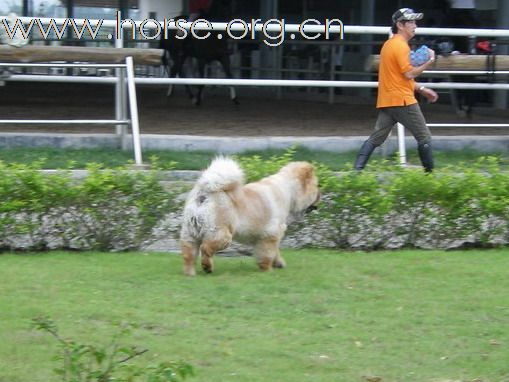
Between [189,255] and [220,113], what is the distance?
31.3 ft

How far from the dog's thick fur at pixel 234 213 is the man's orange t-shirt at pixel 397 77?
290 centimetres

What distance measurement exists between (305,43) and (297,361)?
15974 mm

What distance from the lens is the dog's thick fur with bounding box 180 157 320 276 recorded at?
6812 mm

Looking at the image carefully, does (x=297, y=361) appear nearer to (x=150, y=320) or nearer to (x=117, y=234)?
(x=150, y=320)

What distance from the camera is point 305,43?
20703 mm

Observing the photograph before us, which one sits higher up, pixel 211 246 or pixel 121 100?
pixel 121 100

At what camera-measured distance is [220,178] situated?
679 centimetres

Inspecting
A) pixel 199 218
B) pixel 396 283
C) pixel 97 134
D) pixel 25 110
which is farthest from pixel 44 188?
pixel 25 110

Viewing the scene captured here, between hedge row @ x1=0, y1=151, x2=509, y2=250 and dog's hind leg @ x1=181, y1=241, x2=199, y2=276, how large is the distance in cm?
97

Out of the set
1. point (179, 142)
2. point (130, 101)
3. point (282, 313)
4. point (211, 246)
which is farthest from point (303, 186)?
point (179, 142)

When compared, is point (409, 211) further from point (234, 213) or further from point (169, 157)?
point (169, 157)

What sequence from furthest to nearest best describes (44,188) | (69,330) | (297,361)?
(44,188) < (69,330) < (297,361)

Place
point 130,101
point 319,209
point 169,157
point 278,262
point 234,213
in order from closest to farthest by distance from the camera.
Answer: point 234,213, point 278,262, point 319,209, point 130,101, point 169,157

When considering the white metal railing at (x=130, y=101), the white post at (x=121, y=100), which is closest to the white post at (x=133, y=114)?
the white metal railing at (x=130, y=101)
